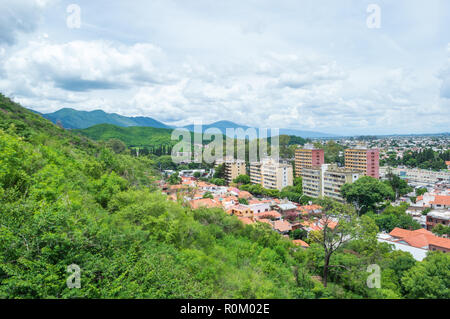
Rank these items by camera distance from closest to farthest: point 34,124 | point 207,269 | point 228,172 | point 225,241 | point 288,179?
point 207,269 < point 225,241 < point 34,124 < point 288,179 < point 228,172

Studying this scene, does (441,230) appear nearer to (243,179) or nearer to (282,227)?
(282,227)

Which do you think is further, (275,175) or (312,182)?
(275,175)

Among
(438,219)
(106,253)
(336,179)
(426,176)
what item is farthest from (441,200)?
(106,253)

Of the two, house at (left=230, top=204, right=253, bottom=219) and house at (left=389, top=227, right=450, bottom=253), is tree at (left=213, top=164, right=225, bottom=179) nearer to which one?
house at (left=230, top=204, right=253, bottom=219)

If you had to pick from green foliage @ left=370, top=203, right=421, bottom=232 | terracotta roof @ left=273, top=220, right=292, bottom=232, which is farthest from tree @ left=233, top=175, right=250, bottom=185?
green foliage @ left=370, top=203, right=421, bottom=232
